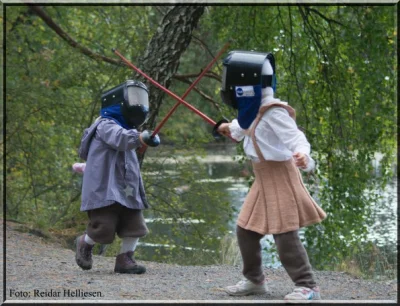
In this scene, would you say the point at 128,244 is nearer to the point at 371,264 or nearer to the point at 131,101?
the point at 131,101

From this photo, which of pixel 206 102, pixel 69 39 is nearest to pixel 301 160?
pixel 69 39

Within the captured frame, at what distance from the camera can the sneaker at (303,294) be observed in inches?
169

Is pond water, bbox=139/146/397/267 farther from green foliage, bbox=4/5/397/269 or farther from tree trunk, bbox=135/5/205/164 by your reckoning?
tree trunk, bbox=135/5/205/164

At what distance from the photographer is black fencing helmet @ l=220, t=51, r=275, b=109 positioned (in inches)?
180

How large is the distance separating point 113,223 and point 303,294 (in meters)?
1.87

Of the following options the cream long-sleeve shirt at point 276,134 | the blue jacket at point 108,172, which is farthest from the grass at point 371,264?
the cream long-sleeve shirt at point 276,134

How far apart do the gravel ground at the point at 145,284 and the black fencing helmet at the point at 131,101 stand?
1163 millimetres

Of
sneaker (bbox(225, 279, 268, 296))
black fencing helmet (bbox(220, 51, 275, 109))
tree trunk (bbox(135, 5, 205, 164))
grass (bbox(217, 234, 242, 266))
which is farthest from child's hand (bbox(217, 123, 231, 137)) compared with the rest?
grass (bbox(217, 234, 242, 266))

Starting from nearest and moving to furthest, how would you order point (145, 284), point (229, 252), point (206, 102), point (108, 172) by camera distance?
point (145, 284)
point (108, 172)
point (229, 252)
point (206, 102)

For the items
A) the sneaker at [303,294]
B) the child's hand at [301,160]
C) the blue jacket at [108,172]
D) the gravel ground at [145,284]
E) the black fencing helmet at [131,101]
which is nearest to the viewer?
the child's hand at [301,160]

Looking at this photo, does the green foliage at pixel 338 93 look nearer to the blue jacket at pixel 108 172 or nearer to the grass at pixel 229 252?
the grass at pixel 229 252

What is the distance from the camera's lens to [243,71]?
4.60m

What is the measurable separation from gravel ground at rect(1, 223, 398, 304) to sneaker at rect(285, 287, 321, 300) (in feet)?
0.47

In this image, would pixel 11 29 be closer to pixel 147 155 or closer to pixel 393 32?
pixel 147 155
